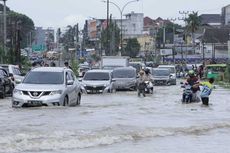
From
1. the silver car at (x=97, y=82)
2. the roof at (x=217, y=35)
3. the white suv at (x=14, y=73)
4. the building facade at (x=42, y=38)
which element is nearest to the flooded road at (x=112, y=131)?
the white suv at (x=14, y=73)

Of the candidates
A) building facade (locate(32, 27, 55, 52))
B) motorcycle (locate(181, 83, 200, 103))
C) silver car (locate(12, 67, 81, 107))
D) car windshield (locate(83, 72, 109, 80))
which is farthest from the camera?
building facade (locate(32, 27, 55, 52))

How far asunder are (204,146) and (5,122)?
6.90m

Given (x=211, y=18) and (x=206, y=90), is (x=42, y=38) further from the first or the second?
(x=206, y=90)

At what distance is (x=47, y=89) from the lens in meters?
23.9

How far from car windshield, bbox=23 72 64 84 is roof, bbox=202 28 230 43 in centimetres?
10947

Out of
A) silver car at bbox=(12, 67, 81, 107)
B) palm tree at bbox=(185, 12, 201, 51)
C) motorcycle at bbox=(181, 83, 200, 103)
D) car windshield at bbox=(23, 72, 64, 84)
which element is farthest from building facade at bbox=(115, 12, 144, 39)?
car windshield at bbox=(23, 72, 64, 84)

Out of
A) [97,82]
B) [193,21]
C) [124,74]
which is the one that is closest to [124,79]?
[124,74]

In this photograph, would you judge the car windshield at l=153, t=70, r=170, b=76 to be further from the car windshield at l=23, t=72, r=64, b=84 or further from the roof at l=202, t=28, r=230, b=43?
the roof at l=202, t=28, r=230, b=43

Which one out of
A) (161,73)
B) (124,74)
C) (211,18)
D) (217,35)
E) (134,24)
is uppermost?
(211,18)

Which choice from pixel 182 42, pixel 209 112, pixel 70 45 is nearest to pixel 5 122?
pixel 209 112

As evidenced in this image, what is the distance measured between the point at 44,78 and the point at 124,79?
19.0 m

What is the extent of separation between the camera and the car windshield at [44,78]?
82.2 ft

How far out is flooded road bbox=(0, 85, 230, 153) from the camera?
14.0 meters

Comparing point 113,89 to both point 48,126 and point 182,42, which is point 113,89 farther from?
point 182,42
